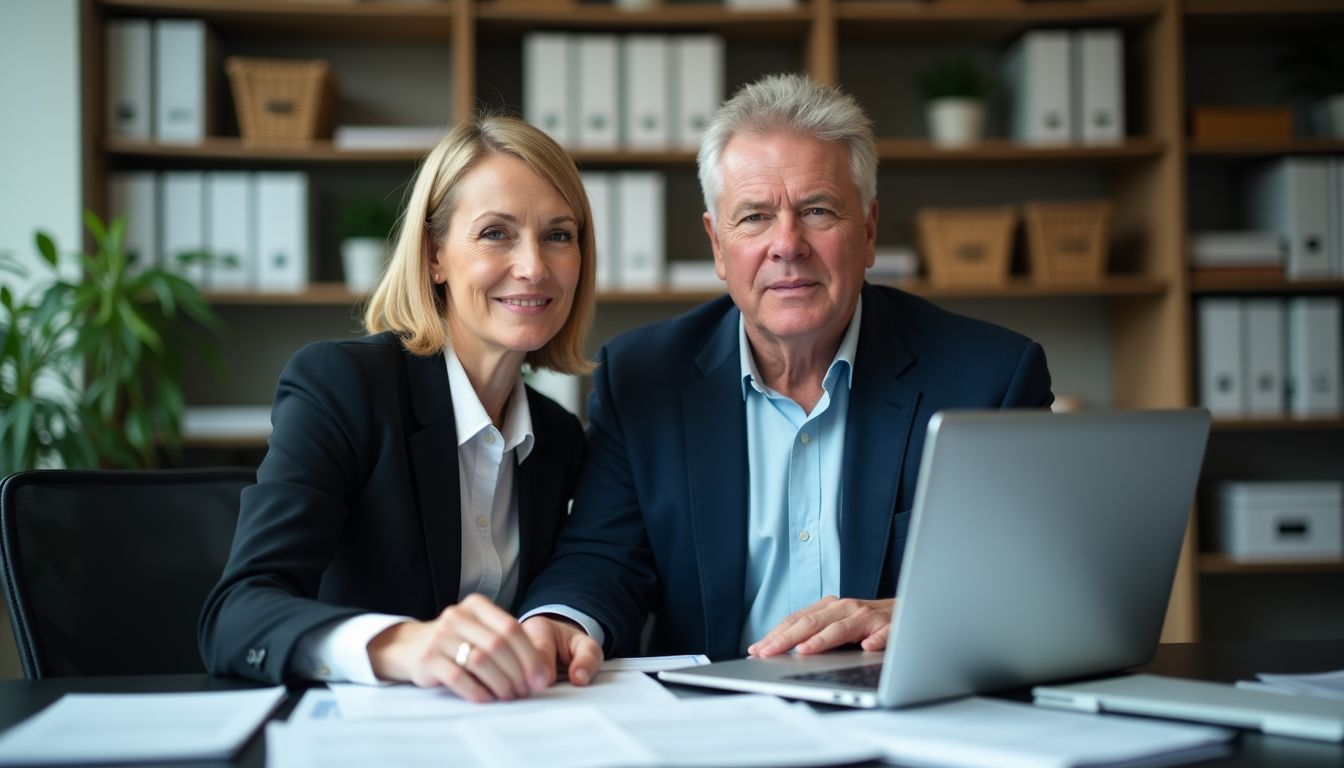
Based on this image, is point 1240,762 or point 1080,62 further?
point 1080,62

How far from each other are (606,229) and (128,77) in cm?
135

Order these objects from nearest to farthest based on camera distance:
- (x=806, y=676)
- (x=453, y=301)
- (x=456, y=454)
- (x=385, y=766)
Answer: (x=385, y=766)
(x=806, y=676)
(x=456, y=454)
(x=453, y=301)

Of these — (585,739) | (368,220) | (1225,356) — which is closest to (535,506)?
(585,739)

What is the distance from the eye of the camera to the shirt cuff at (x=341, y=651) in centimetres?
106

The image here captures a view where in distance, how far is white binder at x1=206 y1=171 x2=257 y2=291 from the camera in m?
3.14

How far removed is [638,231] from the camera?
3.22 metres

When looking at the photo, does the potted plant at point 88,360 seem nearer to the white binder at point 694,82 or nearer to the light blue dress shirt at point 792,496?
the white binder at point 694,82

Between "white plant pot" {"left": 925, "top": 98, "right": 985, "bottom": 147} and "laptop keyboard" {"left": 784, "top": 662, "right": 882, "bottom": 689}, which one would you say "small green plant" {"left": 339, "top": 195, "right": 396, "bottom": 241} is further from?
"laptop keyboard" {"left": 784, "top": 662, "right": 882, "bottom": 689}

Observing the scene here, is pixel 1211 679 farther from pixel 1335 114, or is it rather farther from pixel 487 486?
pixel 1335 114

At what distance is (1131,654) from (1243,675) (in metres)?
0.11

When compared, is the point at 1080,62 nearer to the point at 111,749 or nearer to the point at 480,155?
the point at 480,155

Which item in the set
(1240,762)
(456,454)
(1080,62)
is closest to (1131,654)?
(1240,762)

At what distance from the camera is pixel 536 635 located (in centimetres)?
115

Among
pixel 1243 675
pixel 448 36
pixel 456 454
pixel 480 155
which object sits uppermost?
pixel 448 36
